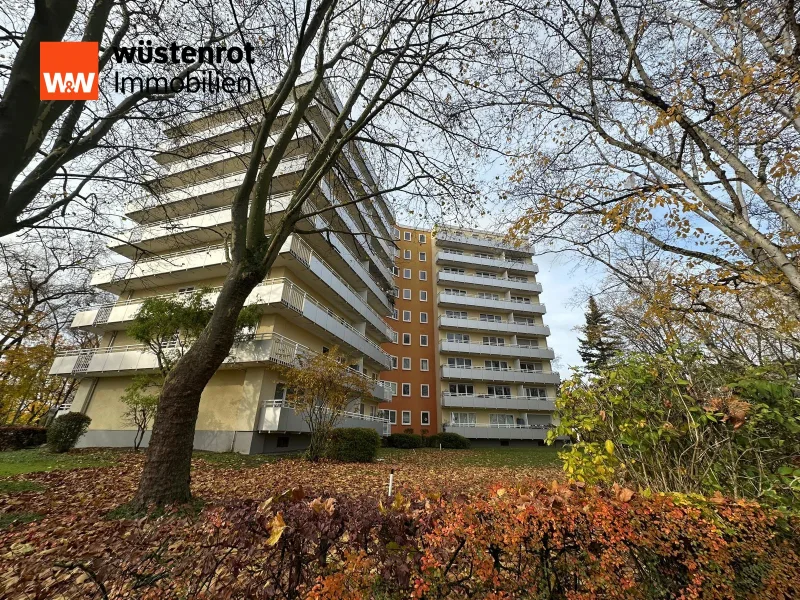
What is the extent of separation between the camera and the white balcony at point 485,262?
127 ft

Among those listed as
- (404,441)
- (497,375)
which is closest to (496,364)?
(497,375)

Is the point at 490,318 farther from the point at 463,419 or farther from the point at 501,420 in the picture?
the point at 463,419

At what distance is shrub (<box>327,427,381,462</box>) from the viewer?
41.8 feet

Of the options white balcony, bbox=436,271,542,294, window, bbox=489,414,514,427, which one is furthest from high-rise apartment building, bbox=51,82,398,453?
white balcony, bbox=436,271,542,294

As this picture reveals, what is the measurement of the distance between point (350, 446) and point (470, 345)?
22894 millimetres

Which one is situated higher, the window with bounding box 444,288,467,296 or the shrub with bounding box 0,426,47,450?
the window with bounding box 444,288,467,296

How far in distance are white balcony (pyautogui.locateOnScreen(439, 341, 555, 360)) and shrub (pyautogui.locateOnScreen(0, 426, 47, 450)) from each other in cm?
2809

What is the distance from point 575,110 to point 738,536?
819 centimetres

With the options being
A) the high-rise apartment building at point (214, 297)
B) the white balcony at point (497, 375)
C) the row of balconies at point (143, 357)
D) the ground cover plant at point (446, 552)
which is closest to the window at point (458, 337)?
the white balcony at point (497, 375)

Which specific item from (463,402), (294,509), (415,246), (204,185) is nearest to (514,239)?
(294,509)

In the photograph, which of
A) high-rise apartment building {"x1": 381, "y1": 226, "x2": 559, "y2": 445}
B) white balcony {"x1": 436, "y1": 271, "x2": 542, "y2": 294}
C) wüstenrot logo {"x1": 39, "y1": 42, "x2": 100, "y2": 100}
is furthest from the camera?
white balcony {"x1": 436, "y1": 271, "x2": 542, "y2": 294}

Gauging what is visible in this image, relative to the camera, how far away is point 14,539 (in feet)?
11.8

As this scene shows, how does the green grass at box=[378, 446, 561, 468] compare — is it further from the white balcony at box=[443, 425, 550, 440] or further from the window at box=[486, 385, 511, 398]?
the window at box=[486, 385, 511, 398]

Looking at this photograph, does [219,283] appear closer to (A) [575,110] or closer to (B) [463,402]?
(A) [575,110]
